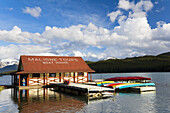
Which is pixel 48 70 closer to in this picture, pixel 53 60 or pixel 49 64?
pixel 49 64

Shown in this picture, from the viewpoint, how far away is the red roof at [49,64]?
39737 millimetres

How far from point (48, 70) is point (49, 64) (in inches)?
97.3

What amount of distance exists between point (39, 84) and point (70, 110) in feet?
75.7

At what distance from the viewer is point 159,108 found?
20.1 m

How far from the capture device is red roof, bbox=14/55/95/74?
130ft

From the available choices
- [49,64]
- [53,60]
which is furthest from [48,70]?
[53,60]

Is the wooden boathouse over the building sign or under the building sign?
under

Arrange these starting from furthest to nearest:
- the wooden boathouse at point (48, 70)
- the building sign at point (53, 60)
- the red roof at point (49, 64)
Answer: the building sign at point (53, 60) < the red roof at point (49, 64) < the wooden boathouse at point (48, 70)

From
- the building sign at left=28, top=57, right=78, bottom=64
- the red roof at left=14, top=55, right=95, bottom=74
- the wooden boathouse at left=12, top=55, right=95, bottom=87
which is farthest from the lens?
the building sign at left=28, top=57, right=78, bottom=64

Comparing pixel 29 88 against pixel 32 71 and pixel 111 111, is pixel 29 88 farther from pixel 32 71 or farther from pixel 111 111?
pixel 111 111

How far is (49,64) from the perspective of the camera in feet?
140

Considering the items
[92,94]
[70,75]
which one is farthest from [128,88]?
[70,75]

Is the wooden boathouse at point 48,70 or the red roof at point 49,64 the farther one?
the red roof at point 49,64

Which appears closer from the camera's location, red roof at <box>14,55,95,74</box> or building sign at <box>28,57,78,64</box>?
red roof at <box>14,55,95,74</box>
